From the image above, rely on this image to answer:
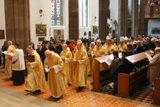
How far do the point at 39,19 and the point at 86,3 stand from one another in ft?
33.7

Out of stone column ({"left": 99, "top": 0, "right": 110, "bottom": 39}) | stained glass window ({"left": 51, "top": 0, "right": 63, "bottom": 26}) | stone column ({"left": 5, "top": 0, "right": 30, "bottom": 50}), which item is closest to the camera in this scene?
stone column ({"left": 5, "top": 0, "right": 30, "bottom": 50})

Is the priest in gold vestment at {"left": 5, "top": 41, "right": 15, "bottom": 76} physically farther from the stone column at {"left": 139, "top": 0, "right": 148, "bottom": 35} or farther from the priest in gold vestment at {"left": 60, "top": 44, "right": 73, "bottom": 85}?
the stone column at {"left": 139, "top": 0, "right": 148, "bottom": 35}

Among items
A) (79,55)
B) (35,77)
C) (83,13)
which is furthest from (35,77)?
(83,13)

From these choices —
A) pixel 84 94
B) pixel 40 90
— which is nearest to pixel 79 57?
pixel 84 94

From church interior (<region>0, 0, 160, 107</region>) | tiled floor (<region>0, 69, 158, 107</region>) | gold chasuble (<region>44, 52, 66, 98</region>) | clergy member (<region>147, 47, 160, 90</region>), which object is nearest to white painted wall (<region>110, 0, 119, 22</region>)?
church interior (<region>0, 0, 160, 107</region>)

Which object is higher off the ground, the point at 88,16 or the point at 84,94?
the point at 88,16

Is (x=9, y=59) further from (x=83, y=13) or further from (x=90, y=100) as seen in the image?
(x=83, y=13)

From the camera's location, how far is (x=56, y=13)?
81.9ft

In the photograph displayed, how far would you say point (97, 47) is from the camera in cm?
991

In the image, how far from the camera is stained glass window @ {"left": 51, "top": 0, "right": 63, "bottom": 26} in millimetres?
24578

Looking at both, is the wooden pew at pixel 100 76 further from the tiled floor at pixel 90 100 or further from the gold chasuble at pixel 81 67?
the gold chasuble at pixel 81 67

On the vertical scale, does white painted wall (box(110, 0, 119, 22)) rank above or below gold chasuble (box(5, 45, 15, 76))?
Answer: above

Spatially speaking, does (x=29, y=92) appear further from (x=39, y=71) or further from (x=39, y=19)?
(x=39, y=19)

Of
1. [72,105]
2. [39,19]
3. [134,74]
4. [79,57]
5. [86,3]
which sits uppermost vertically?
[86,3]
